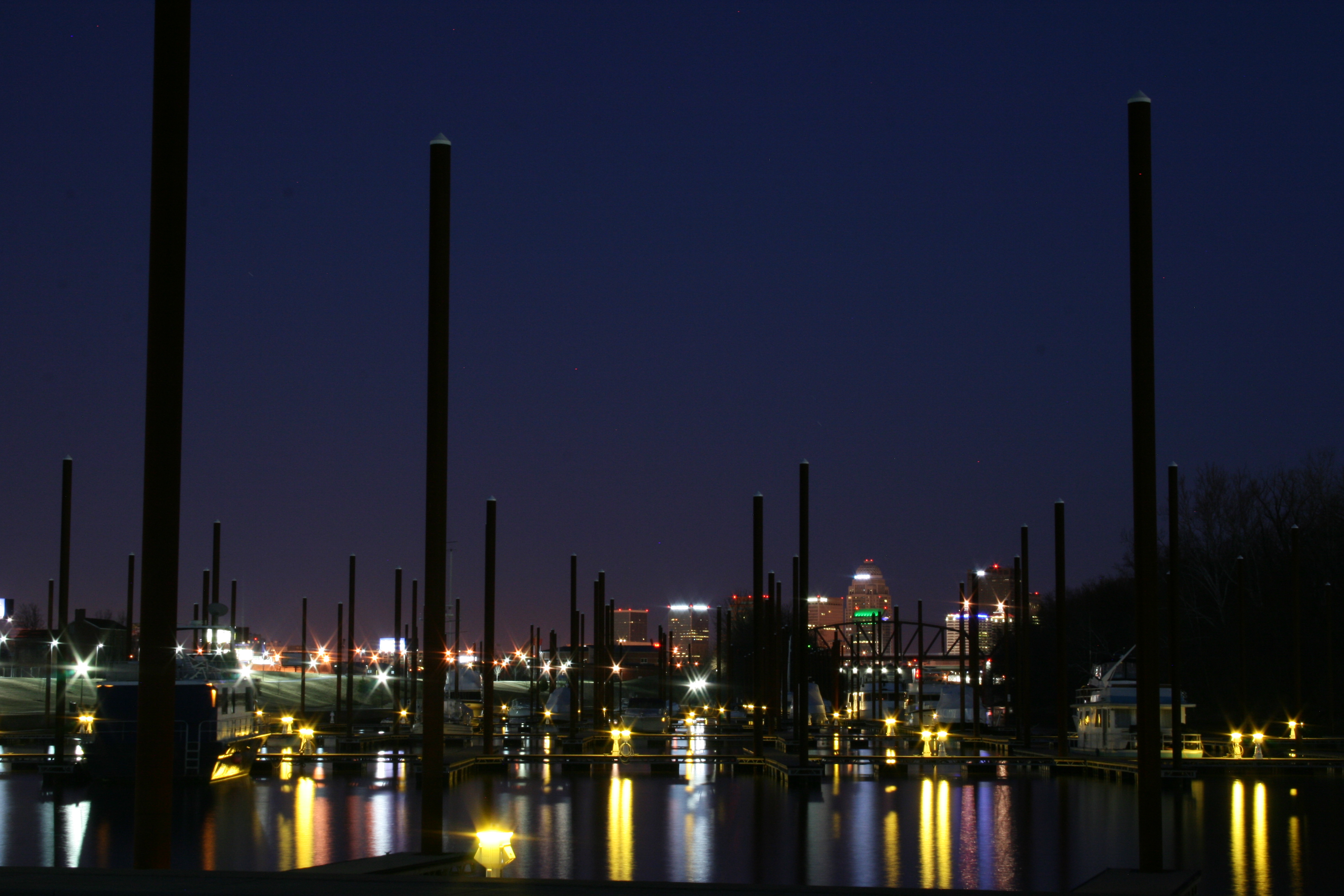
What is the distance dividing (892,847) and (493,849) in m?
9.60

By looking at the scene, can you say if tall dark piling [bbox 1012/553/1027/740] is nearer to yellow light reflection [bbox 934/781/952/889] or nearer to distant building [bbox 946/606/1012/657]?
yellow light reflection [bbox 934/781/952/889]

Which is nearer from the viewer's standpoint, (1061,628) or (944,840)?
(944,840)

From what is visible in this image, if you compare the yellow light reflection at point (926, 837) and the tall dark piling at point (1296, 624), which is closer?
the yellow light reflection at point (926, 837)

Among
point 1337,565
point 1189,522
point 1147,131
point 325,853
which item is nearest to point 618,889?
point 1147,131

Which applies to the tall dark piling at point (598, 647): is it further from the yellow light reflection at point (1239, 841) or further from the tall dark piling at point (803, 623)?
the yellow light reflection at point (1239, 841)

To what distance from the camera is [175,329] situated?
10.7 meters

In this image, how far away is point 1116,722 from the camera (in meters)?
45.2

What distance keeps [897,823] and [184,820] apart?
1320cm

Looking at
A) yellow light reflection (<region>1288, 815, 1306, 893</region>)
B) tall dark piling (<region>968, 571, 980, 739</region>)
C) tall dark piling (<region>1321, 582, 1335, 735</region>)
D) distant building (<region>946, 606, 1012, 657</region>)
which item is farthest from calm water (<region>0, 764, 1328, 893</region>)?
distant building (<region>946, 606, 1012, 657</region>)

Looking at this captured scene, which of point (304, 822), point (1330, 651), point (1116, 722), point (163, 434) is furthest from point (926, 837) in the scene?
point (1330, 651)

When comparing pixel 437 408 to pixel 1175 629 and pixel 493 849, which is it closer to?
pixel 493 849

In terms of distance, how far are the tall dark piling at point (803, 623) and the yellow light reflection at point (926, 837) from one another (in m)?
3.16

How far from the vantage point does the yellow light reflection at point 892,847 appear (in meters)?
17.8

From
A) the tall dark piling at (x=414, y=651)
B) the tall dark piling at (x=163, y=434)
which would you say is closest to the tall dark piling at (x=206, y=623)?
the tall dark piling at (x=414, y=651)
